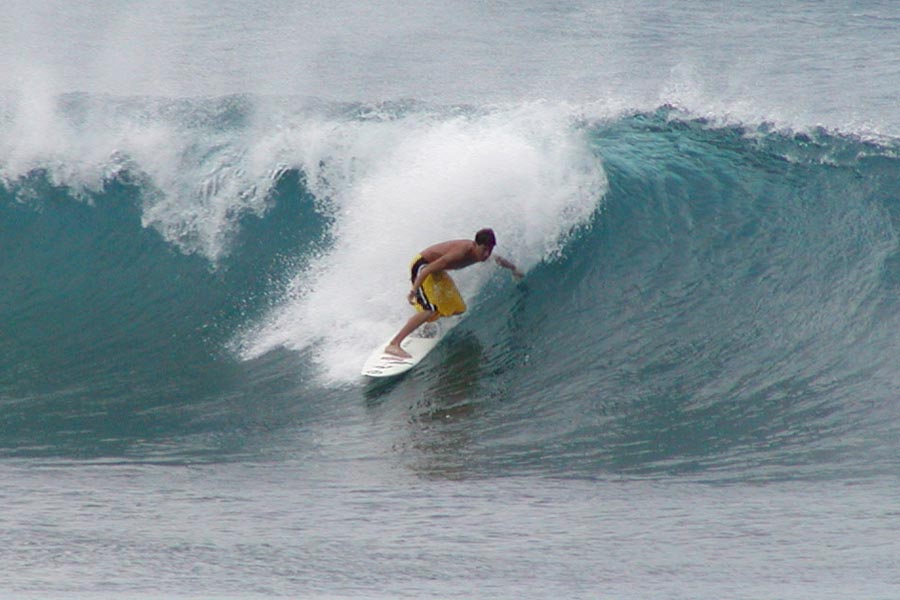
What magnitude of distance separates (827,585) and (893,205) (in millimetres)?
6929

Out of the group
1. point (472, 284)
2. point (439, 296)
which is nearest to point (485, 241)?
point (439, 296)

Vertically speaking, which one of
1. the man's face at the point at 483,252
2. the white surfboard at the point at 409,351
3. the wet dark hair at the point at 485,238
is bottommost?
the white surfboard at the point at 409,351

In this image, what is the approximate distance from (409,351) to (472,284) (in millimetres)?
1279

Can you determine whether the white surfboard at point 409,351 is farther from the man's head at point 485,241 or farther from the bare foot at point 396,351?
the man's head at point 485,241

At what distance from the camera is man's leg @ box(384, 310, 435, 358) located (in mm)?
9375

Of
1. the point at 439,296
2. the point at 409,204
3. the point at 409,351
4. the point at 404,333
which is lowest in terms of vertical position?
the point at 409,351

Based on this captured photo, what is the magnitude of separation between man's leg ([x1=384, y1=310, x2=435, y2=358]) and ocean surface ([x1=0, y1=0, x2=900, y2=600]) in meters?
0.33

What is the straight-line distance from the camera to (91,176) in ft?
41.5

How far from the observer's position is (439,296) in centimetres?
960

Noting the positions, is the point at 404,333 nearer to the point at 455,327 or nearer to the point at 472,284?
the point at 455,327

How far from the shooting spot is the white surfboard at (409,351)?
30.3 feet

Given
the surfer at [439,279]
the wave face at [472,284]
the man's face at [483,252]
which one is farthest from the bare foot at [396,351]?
the man's face at [483,252]

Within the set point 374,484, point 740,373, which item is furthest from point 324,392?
point 740,373

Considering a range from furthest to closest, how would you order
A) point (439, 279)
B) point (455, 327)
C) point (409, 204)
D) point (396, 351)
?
point (409, 204), point (455, 327), point (439, 279), point (396, 351)
